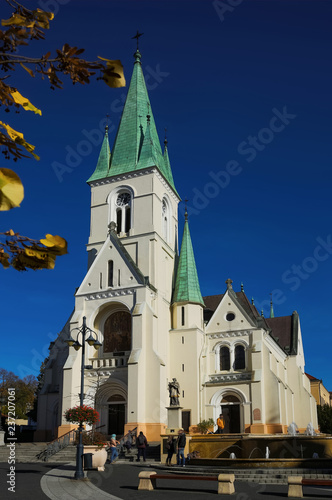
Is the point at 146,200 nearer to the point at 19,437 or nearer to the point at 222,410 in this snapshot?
the point at 222,410

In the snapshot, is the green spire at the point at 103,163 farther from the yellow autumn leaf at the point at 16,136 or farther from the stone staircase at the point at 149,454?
the yellow autumn leaf at the point at 16,136

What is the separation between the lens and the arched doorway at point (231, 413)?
1553 inches

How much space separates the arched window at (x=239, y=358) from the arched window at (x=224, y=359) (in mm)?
623

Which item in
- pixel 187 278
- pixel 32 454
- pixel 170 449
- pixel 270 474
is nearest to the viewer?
pixel 270 474

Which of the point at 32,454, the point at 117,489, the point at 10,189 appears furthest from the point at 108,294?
the point at 10,189

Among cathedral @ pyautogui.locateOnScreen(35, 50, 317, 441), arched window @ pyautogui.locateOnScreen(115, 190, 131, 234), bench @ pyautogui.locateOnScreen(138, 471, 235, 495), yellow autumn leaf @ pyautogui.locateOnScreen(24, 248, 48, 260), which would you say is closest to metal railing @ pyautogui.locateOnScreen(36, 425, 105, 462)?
cathedral @ pyautogui.locateOnScreen(35, 50, 317, 441)

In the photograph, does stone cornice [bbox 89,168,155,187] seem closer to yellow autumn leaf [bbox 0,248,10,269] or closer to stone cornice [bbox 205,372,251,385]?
stone cornice [bbox 205,372,251,385]

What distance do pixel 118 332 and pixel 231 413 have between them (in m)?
10.8

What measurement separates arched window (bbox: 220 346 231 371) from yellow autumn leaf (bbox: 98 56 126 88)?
133 feet

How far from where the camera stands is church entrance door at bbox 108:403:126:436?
3919cm

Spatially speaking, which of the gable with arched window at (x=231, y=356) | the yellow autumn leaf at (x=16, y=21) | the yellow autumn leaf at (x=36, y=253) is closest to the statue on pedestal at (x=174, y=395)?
the gable with arched window at (x=231, y=356)

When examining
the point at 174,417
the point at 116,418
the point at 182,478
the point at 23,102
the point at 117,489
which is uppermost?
the point at 23,102

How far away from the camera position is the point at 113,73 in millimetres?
3094

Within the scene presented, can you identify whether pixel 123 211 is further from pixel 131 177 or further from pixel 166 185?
pixel 166 185
